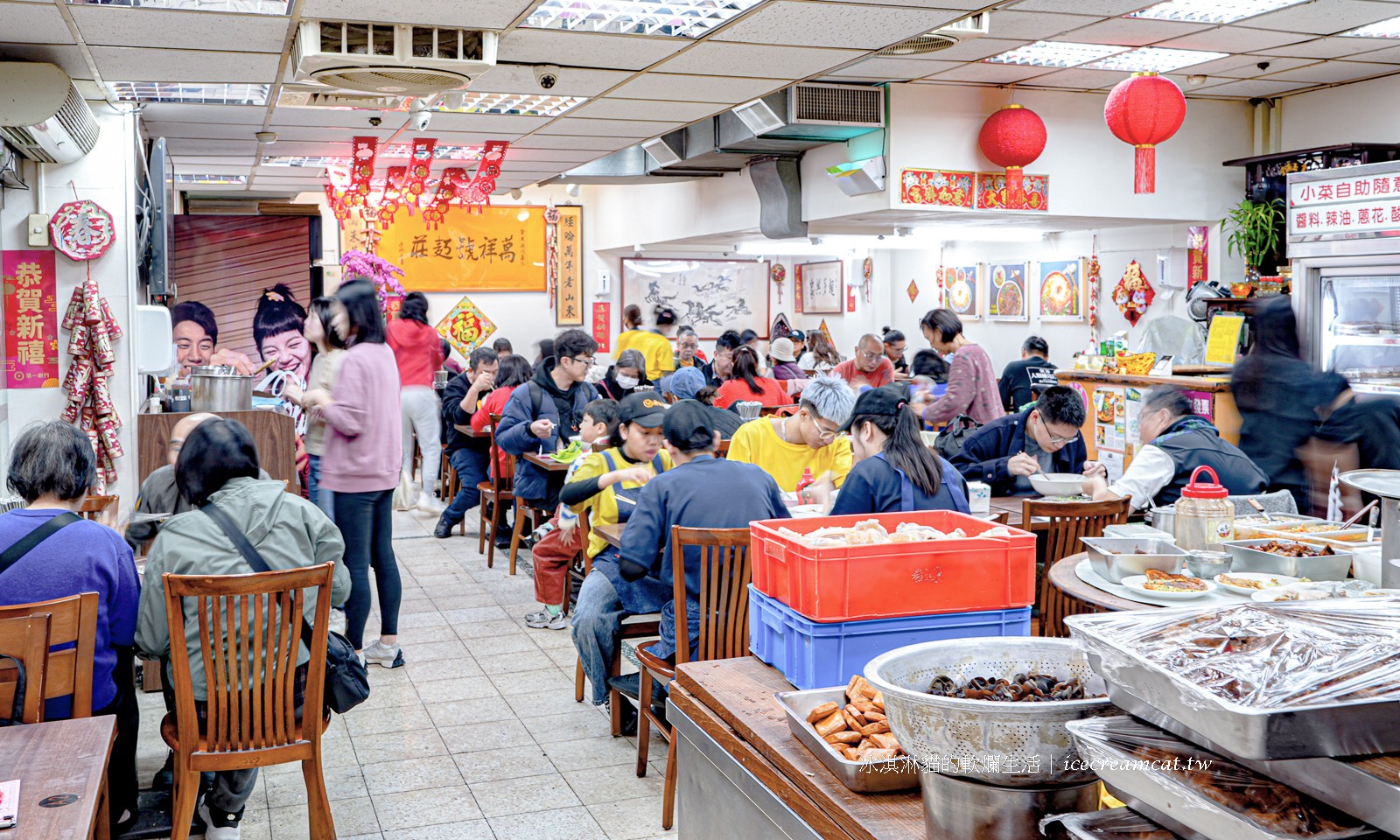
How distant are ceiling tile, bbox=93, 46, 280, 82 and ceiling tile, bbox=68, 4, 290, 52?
0.12 meters

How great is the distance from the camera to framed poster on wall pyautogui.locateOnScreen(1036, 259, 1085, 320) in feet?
33.7

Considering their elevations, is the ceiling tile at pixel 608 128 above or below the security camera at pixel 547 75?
above

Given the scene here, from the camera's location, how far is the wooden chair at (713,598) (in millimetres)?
3445

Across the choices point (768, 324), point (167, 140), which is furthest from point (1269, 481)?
point (768, 324)

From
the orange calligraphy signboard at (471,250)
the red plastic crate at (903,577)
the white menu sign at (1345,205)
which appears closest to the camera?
the red plastic crate at (903,577)

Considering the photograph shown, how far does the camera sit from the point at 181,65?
479cm

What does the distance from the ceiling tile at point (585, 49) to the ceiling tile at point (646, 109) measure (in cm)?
84

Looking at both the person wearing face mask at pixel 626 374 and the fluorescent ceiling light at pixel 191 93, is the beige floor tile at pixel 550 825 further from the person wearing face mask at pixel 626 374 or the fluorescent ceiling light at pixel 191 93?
the person wearing face mask at pixel 626 374

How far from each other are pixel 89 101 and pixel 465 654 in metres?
3.16

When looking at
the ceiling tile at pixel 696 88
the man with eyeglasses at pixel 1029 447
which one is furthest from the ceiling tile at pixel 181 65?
the man with eyeglasses at pixel 1029 447

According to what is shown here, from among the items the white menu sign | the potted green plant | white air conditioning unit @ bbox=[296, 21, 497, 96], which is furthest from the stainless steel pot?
the potted green plant

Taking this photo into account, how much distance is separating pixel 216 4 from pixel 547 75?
1.63 meters

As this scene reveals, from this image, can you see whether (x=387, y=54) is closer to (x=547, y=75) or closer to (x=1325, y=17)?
(x=547, y=75)

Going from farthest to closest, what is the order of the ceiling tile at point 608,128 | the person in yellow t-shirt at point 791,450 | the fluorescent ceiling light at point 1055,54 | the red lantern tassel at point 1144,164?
the fluorescent ceiling light at point 1055,54, the ceiling tile at point 608,128, the red lantern tassel at point 1144,164, the person in yellow t-shirt at point 791,450
